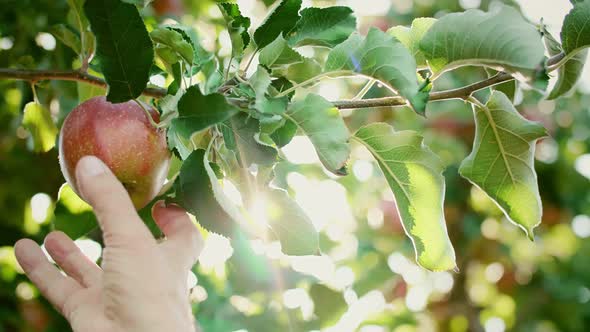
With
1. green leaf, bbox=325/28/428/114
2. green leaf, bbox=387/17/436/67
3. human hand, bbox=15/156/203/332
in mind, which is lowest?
human hand, bbox=15/156/203/332

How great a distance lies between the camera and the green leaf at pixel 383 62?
619mm

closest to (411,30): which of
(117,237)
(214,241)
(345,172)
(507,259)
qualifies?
(345,172)

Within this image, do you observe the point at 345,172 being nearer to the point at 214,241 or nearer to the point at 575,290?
the point at 214,241

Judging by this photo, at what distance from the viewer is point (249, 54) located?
0.78 meters

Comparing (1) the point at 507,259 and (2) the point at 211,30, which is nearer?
(2) the point at 211,30

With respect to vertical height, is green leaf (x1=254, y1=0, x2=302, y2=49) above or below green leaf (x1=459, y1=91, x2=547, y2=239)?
above

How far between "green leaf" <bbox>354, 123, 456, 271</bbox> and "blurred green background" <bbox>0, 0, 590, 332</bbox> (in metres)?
0.16

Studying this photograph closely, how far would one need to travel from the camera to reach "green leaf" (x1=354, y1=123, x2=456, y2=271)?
2.43 ft

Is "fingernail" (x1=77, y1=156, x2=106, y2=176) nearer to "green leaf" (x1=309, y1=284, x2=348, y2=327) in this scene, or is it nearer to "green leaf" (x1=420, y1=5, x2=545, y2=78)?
"green leaf" (x1=420, y1=5, x2=545, y2=78)

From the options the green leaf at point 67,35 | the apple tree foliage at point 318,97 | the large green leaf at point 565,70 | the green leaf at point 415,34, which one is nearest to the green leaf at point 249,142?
the apple tree foliage at point 318,97

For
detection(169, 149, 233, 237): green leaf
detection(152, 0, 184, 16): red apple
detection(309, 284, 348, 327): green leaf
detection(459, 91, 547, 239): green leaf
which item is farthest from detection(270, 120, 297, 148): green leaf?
detection(152, 0, 184, 16): red apple

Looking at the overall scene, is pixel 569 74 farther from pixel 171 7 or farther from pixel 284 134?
pixel 171 7

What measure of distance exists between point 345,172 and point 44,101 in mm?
1095

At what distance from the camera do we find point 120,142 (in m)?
0.74
